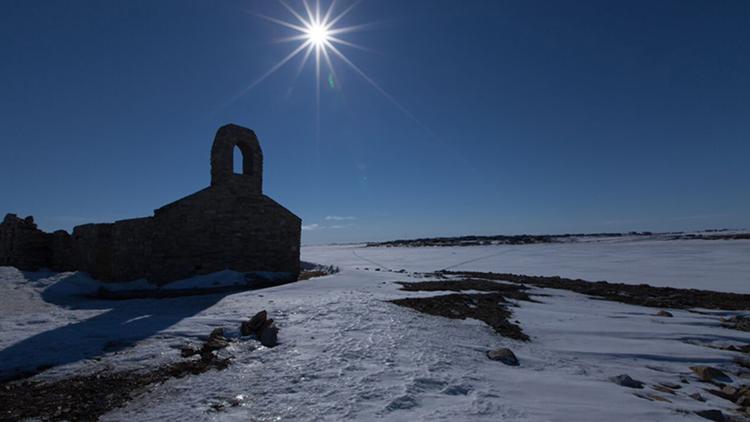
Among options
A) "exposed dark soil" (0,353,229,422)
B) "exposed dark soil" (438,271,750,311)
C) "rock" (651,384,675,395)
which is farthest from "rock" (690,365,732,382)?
"exposed dark soil" (0,353,229,422)

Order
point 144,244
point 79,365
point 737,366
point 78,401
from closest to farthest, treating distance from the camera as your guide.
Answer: point 78,401, point 79,365, point 737,366, point 144,244

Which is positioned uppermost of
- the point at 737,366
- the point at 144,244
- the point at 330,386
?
the point at 144,244

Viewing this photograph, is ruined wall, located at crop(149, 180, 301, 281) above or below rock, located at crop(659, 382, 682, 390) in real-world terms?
above

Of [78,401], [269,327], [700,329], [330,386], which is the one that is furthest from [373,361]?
[700,329]

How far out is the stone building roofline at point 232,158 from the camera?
12633 mm

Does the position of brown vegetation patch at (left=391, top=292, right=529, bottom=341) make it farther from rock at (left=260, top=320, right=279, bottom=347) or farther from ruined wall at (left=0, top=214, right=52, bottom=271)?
ruined wall at (left=0, top=214, right=52, bottom=271)

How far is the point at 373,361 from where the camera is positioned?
4301 mm

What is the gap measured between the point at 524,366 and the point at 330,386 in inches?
113

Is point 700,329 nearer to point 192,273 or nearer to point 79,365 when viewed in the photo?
point 79,365

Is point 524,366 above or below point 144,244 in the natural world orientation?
below

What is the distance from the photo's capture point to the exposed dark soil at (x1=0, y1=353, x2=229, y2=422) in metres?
3.05

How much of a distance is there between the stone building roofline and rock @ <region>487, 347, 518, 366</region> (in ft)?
36.1

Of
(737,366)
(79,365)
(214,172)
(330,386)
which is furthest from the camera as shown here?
(214,172)

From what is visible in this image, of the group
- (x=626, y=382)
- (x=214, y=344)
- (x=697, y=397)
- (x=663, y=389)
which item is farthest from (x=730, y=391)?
(x=214, y=344)
